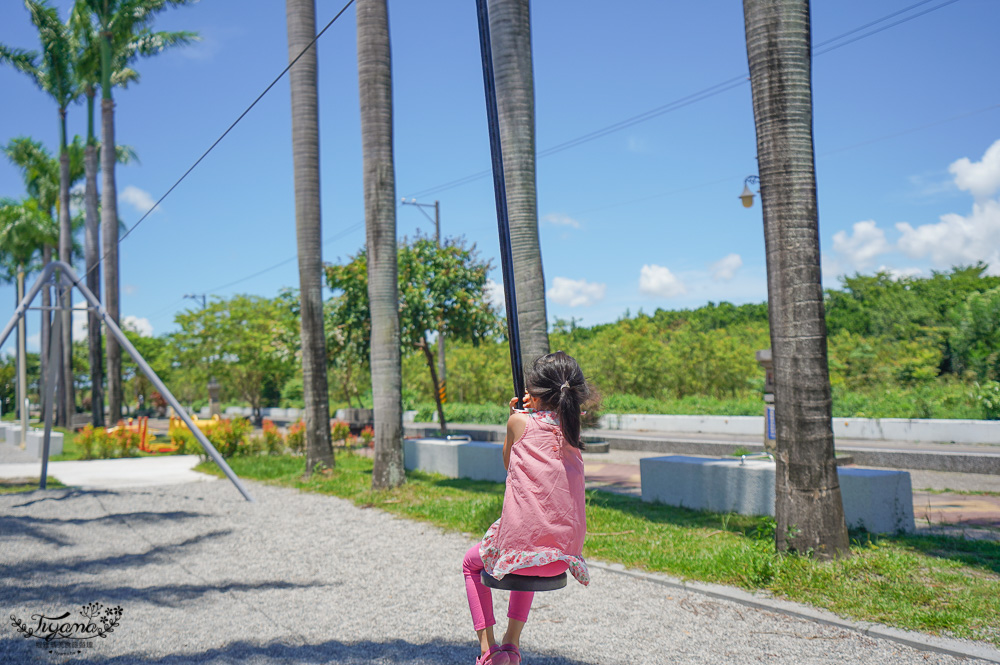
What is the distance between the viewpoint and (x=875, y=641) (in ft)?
14.0

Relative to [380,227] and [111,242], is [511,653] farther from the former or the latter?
[111,242]

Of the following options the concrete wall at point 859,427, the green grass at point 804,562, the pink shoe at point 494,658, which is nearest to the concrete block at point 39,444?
the green grass at point 804,562

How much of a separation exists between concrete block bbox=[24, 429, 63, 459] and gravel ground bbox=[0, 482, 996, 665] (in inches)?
494

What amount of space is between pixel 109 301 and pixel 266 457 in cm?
1306

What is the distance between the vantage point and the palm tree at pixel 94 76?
1061 inches

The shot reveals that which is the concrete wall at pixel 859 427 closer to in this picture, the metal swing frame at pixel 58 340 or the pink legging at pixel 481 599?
the metal swing frame at pixel 58 340

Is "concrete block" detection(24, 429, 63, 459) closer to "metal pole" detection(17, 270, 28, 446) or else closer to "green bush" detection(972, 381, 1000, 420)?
"metal pole" detection(17, 270, 28, 446)

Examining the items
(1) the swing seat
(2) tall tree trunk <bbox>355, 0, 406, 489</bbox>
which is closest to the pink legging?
(1) the swing seat

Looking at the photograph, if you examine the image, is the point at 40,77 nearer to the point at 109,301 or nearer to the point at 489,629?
the point at 109,301

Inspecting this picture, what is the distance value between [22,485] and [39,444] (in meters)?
8.39

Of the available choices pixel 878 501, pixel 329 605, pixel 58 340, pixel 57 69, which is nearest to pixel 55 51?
pixel 57 69

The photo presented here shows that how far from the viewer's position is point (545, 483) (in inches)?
124

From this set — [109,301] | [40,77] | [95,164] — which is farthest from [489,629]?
[40,77]

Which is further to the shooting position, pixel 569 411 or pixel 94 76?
pixel 94 76
